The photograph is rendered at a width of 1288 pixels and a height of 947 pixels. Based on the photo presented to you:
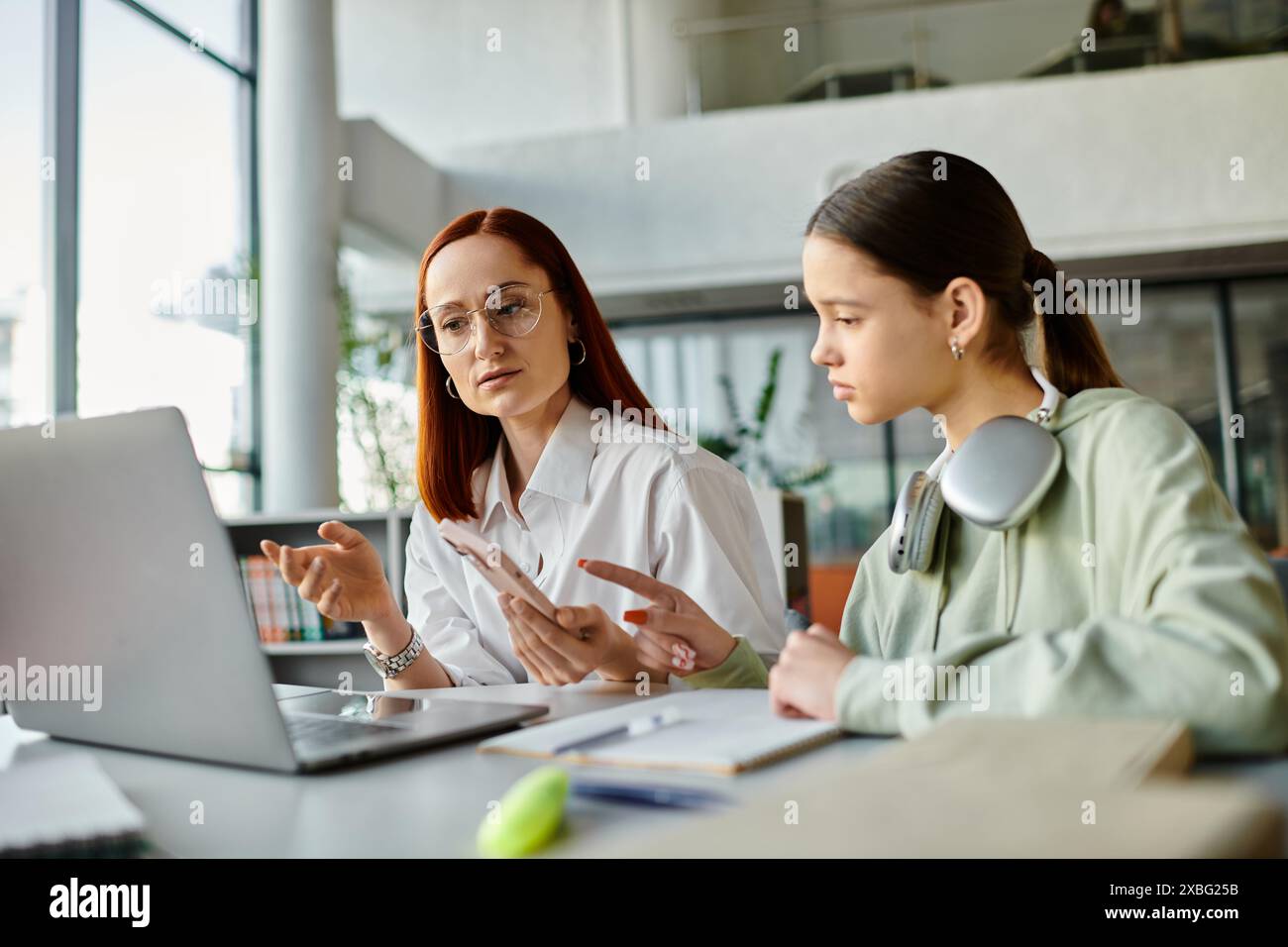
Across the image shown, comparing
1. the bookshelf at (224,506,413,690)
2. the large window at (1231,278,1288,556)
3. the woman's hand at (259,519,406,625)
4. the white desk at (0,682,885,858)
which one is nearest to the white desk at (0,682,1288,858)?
the white desk at (0,682,885,858)

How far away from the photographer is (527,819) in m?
0.62

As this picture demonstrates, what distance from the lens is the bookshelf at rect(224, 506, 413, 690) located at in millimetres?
4336

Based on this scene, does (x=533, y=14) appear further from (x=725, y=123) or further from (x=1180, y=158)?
(x=1180, y=158)

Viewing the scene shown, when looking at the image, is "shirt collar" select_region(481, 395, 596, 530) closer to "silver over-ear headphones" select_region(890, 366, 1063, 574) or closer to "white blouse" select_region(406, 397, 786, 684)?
"white blouse" select_region(406, 397, 786, 684)

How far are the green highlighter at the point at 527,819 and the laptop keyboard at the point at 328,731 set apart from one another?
34 cm

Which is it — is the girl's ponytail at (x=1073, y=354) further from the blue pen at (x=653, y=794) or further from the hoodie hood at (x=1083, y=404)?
the blue pen at (x=653, y=794)

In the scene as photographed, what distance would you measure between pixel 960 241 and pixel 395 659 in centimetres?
100

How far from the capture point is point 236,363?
5.25 m

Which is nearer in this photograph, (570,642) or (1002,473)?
(1002,473)

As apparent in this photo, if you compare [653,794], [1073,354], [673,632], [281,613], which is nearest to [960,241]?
[1073,354]

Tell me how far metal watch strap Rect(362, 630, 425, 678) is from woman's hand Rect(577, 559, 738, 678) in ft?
1.48

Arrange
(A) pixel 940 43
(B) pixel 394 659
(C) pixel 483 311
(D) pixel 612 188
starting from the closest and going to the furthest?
(B) pixel 394 659
(C) pixel 483 311
(A) pixel 940 43
(D) pixel 612 188

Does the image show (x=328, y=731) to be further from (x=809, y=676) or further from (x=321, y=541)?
(x=321, y=541)

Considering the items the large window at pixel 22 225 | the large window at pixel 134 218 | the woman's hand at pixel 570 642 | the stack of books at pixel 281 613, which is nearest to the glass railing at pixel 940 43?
the large window at pixel 134 218
